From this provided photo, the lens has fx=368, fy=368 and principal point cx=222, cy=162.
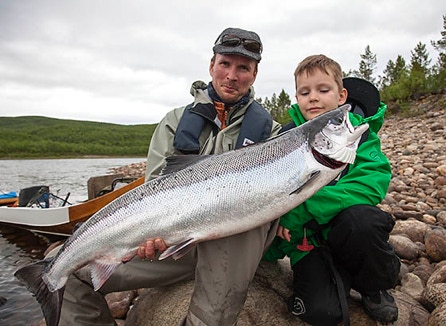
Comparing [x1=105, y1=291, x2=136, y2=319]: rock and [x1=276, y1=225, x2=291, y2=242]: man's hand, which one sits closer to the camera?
[x1=276, y1=225, x2=291, y2=242]: man's hand

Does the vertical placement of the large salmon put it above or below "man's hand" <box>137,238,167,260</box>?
above

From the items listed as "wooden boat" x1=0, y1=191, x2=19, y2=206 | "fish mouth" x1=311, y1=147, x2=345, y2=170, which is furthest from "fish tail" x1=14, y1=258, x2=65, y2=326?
"wooden boat" x1=0, y1=191, x2=19, y2=206

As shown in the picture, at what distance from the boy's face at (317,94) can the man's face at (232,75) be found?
60 cm

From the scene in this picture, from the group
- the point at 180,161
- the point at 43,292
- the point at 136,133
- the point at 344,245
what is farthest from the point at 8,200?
the point at 136,133

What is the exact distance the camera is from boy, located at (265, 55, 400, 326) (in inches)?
109

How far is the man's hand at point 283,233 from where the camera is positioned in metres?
3.04

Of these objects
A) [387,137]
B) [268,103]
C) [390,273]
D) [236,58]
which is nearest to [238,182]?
[390,273]

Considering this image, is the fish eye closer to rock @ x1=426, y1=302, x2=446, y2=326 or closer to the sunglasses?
the sunglasses

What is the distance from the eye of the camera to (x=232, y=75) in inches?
152

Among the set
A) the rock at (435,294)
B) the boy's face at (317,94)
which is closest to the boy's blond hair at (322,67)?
the boy's face at (317,94)

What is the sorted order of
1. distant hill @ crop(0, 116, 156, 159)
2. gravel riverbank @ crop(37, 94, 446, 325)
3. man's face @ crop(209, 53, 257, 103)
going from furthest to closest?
distant hill @ crop(0, 116, 156, 159)
man's face @ crop(209, 53, 257, 103)
gravel riverbank @ crop(37, 94, 446, 325)

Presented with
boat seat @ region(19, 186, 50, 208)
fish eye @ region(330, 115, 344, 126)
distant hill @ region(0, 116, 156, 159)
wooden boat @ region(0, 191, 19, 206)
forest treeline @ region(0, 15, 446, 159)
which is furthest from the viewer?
distant hill @ region(0, 116, 156, 159)

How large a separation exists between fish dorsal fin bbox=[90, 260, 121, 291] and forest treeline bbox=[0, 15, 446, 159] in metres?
25.5

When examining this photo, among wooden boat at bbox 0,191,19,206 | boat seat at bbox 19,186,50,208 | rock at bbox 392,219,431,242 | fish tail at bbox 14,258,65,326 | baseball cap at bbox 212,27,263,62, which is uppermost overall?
baseball cap at bbox 212,27,263,62
